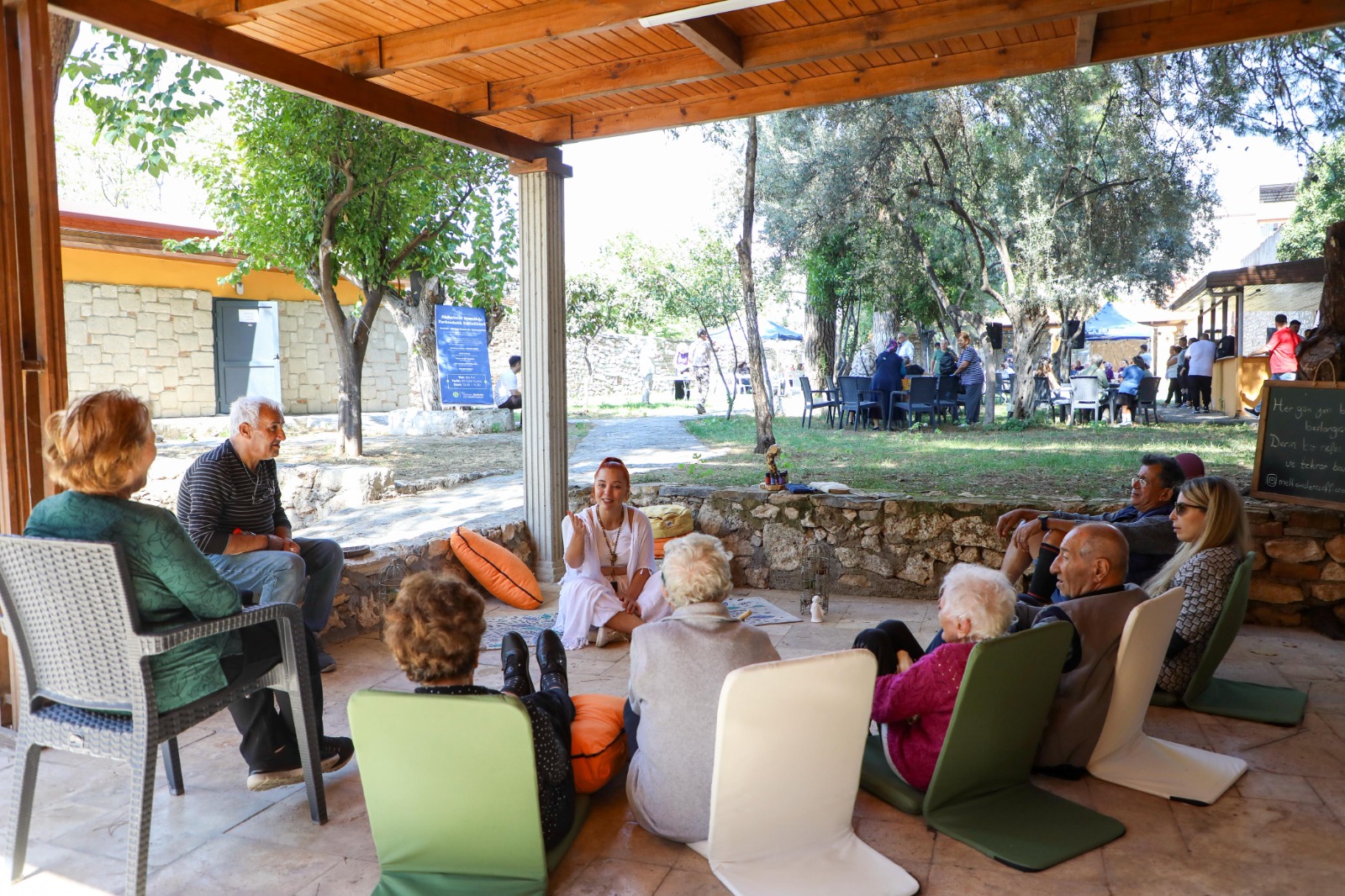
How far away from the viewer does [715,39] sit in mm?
4020

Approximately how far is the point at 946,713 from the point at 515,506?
4.91 meters

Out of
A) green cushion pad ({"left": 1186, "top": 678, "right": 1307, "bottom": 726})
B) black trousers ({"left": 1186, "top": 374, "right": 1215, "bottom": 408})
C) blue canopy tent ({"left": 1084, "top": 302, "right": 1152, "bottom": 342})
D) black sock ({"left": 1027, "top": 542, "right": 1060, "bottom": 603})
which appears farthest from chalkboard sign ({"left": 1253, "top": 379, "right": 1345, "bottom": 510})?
blue canopy tent ({"left": 1084, "top": 302, "right": 1152, "bottom": 342})

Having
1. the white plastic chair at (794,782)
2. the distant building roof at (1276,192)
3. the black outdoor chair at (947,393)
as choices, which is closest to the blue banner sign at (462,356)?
the black outdoor chair at (947,393)

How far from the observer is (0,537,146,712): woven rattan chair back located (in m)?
2.15

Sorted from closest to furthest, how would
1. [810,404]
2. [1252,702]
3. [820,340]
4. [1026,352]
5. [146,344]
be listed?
[1252,702], [146,344], [1026,352], [810,404], [820,340]

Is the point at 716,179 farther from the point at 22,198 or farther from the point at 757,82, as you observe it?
the point at 22,198

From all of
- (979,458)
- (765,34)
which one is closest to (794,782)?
(765,34)

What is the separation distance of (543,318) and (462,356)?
4713mm

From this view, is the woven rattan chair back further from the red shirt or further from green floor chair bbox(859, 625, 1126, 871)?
the red shirt

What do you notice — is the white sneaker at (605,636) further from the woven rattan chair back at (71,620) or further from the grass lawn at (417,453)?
the grass lawn at (417,453)

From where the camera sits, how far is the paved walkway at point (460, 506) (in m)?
6.45

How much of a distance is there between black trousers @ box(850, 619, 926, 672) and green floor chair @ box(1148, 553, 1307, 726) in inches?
49.3

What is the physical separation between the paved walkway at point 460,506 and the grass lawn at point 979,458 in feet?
→ 2.31

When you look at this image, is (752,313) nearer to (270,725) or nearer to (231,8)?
(231,8)
